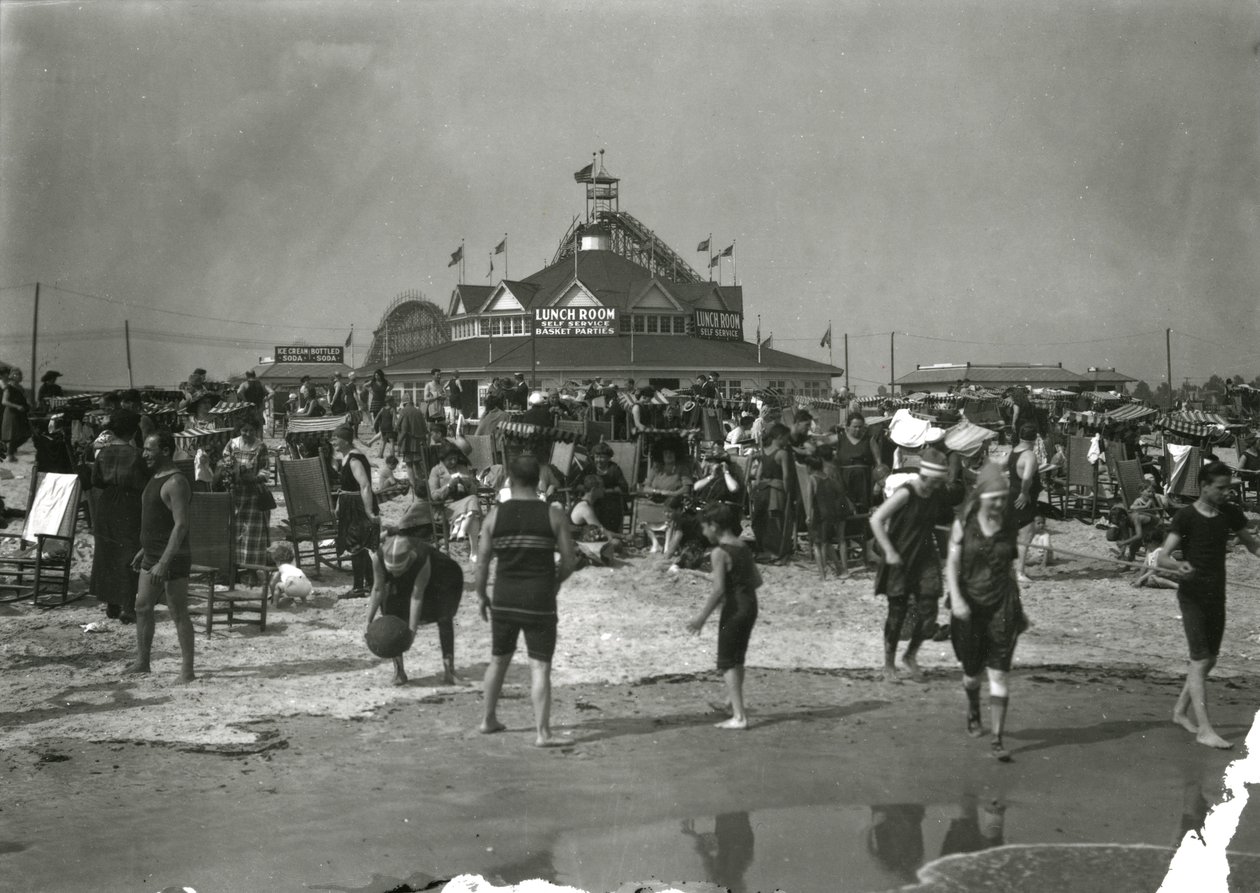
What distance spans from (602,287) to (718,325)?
5114 mm

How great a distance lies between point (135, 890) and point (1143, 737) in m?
5.50

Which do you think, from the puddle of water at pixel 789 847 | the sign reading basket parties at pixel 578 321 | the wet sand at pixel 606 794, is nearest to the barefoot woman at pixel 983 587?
the wet sand at pixel 606 794

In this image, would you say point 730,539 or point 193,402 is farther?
point 193,402

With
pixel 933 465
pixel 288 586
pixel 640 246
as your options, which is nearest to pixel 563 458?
pixel 288 586

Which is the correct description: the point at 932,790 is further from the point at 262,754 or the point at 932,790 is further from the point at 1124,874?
the point at 262,754

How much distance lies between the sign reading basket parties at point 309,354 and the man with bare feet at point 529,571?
66552 millimetres

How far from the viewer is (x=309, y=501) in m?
11.8

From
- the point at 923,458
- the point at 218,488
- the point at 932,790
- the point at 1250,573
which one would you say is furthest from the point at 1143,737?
the point at 218,488

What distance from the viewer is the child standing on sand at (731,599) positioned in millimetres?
6980

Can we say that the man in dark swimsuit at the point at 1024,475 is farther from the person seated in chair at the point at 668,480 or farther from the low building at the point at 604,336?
the low building at the point at 604,336

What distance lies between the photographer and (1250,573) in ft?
40.3

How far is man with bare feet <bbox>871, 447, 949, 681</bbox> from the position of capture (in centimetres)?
776

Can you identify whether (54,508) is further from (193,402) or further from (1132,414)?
(1132,414)

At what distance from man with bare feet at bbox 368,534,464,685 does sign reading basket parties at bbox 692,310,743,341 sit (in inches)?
1560
